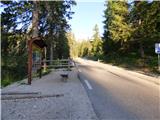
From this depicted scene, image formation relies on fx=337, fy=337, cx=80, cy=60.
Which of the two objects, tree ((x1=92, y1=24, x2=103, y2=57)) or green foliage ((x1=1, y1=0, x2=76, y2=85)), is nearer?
green foliage ((x1=1, y1=0, x2=76, y2=85))

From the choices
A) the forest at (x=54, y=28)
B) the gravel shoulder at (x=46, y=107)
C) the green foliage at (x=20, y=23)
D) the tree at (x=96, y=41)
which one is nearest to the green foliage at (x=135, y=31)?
the forest at (x=54, y=28)

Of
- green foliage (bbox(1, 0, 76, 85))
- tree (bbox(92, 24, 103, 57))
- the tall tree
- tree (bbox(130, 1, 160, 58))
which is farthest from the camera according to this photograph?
tree (bbox(92, 24, 103, 57))

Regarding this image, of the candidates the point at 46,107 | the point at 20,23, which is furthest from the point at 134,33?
the point at 46,107

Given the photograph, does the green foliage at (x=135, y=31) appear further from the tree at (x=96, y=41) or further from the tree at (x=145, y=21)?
the tree at (x=96, y=41)

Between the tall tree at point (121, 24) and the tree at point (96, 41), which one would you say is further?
the tree at point (96, 41)

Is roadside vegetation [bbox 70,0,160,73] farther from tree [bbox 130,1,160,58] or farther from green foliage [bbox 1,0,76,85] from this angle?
green foliage [bbox 1,0,76,85]

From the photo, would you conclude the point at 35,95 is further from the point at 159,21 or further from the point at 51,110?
the point at 159,21

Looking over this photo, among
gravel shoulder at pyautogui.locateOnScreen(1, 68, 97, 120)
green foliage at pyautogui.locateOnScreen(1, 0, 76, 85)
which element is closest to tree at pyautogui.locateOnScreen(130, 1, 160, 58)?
green foliage at pyautogui.locateOnScreen(1, 0, 76, 85)

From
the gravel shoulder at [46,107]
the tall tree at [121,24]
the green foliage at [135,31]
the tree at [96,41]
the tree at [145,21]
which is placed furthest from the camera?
the tree at [96,41]

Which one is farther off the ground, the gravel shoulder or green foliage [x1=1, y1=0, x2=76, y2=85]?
green foliage [x1=1, y1=0, x2=76, y2=85]

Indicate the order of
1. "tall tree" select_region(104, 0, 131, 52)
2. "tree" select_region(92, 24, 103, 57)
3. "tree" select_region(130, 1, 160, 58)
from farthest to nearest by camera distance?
1. "tree" select_region(92, 24, 103, 57)
2. "tall tree" select_region(104, 0, 131, 52)
3. "tree" select_region(130, 1, 160, 58)

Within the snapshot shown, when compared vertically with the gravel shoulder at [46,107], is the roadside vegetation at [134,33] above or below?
above

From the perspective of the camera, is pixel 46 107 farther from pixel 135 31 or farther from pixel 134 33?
pixel 134 33

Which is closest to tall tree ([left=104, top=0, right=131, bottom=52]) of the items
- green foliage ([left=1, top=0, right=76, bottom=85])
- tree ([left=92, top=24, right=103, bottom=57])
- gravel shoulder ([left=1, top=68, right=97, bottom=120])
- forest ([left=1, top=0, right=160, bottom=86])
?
forest ([left=1, top=0, right=160, bottom=86])
